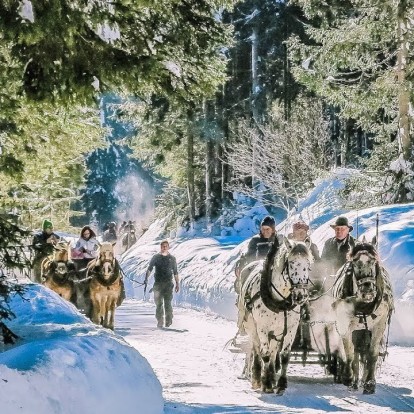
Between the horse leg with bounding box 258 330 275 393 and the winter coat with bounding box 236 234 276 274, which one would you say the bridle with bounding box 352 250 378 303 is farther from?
the winter coat with bounding box 236 234 276 274

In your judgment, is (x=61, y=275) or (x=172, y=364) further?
(x=61, y=275)

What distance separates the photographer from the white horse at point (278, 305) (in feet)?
26.4

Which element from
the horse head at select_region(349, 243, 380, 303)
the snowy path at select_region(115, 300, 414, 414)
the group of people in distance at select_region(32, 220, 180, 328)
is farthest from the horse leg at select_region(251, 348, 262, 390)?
the group of people in distance at select_region(32, 220, 180, 328)

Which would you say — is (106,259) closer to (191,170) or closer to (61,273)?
(61,273)

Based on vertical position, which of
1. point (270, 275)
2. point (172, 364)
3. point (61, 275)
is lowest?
point (172, 364)

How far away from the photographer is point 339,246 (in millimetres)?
10297

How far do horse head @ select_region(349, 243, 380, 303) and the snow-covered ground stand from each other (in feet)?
3.86

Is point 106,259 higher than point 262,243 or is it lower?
lower

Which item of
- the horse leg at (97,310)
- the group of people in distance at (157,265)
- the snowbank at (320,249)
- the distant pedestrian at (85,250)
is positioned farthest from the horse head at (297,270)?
the distant pedestrian at (85,250)

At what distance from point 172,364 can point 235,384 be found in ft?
6.96

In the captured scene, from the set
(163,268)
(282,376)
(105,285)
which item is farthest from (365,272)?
(163,268)

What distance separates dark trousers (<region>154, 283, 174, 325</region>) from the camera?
17.4 meters

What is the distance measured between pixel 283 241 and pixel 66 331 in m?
2.62

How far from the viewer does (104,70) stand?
22.4ft
